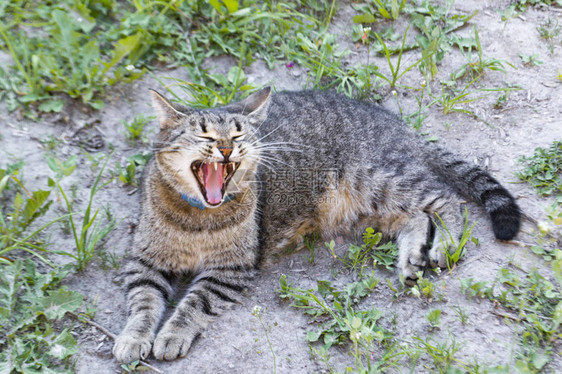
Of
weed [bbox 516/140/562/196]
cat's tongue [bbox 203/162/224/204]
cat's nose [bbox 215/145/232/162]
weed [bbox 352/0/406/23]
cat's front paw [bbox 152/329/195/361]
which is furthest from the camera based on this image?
weed [bbox 352/0/406/23]

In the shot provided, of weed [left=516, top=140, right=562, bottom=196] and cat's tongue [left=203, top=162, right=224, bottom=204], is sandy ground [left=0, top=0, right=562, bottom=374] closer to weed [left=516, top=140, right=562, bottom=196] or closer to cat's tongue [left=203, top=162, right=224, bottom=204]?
weed [left=516, top=140, right=562, bottom=196]

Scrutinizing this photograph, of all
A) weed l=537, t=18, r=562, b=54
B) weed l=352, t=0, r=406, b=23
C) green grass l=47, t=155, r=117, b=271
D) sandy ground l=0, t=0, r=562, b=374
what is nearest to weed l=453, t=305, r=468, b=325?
sandy ground l=0, t=0, r=562, b=374

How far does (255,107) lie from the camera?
10.1 ft

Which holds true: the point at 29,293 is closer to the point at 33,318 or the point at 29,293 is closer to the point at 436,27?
the point at 33,318

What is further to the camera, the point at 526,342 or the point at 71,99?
the point at 71,99

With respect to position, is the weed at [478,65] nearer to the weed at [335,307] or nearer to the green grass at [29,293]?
the weed at [335,307]

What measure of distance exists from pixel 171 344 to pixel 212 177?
3.16 feet

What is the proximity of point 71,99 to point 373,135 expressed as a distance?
255 centimetres

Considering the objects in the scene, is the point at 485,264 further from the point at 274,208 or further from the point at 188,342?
the point at 188,342

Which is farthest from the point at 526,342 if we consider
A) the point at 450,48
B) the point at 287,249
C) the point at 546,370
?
the point at 450,48

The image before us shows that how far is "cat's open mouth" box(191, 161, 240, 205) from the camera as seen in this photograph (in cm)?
281

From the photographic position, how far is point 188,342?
8.73 ft

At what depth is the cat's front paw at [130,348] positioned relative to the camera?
2.58 meters

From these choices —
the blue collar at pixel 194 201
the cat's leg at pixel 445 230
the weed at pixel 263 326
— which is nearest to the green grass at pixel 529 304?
the cat's leg at pixel 445 230
